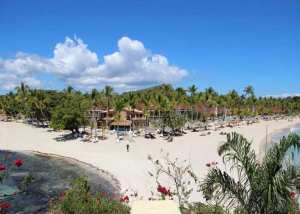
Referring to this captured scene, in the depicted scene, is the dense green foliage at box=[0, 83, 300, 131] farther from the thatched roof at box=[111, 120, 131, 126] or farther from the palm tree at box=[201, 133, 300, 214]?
the palm tree at box=[201, 133, 300, 214]

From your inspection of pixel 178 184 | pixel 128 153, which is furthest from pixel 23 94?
pixel 178 184

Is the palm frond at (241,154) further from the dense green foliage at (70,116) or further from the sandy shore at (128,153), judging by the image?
the dense green foliage at (70,116)

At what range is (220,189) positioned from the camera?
31.9 feet

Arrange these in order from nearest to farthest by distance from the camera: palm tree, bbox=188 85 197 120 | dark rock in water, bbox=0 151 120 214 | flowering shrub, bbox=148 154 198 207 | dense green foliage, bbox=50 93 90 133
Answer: flowering shrub, bbox=148 154 198 207 → dark rock in water, bbox=0 151 120 214 → dense green foliage, bbox=50 93 90 133 → palm tree, bbox=188 85 197 120

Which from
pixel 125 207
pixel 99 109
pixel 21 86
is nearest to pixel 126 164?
pixel 125 207

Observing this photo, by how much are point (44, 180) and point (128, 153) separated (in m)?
13.5

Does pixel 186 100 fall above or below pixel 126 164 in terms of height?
above

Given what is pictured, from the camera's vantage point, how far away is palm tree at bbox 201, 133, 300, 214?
27.8ft

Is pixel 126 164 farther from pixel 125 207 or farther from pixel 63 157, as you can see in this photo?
pixel 125 207

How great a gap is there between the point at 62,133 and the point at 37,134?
4945 mm

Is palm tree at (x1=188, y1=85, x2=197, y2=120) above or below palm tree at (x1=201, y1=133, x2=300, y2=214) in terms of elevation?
above

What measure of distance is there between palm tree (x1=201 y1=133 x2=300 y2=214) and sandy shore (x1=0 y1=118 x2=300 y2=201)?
1119 cm

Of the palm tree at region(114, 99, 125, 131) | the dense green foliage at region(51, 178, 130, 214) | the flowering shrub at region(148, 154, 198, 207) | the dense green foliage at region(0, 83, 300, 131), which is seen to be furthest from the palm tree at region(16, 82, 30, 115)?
the dense green foliage at region(51, 178, 130, 214)

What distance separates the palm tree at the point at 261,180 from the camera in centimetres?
848
